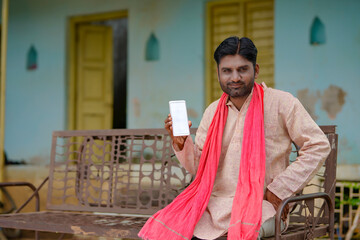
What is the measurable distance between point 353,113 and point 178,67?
7.39ft

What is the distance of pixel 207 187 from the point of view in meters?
2.88

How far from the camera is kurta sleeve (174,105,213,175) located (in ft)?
9.77

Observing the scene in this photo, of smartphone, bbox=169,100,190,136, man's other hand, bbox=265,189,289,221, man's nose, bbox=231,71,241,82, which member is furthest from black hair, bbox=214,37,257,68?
man's other hand, bbox=265,189,289,221

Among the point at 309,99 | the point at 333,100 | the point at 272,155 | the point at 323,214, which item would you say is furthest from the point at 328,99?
the point at 272,155

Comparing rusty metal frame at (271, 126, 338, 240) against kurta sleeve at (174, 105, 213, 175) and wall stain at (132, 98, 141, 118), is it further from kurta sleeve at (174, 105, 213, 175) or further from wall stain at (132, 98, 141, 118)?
wall stain at (132, 98, 141, 118)

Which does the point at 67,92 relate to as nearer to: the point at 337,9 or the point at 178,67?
the point at 178,67

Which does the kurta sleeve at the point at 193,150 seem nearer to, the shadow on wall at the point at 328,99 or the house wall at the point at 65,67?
the shadow on wall at the point at 328,99

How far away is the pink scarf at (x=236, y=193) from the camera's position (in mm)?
2615

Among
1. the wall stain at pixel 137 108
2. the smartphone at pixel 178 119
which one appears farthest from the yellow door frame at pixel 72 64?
the smartphone at pixel 178 119

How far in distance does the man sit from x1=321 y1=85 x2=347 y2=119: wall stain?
3059 millimetres

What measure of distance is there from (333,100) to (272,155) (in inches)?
125

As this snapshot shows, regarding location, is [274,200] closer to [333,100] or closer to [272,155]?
[272,155]

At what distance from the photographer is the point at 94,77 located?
785cm

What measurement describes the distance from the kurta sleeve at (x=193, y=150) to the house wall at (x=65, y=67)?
10.7ft
